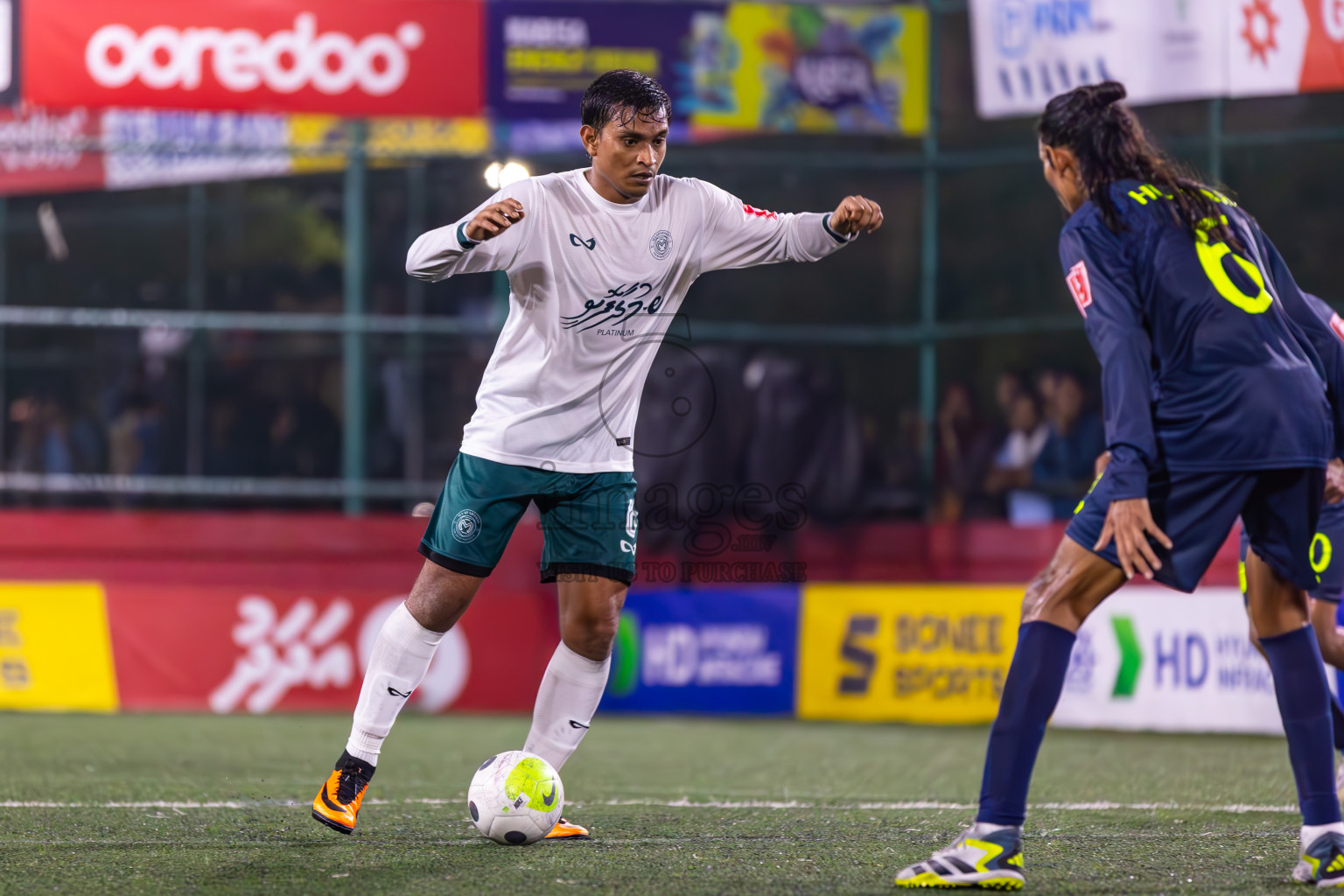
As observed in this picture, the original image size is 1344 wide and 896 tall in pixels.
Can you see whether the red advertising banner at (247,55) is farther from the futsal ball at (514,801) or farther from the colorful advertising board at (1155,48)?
the futsal ball at (514,801)

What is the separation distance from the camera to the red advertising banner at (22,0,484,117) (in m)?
10.6

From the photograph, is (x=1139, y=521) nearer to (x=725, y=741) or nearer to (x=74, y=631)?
(x=725, y=741)

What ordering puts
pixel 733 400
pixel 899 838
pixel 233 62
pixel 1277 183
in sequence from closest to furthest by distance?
1. pixel 899 838
2. pixel 1277 183
3. pixel 233 62
4. pixel 733 400

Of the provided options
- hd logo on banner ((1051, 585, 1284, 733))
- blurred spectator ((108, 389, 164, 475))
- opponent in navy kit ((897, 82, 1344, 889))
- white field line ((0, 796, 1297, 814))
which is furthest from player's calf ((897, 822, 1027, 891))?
blurred spectator ((108, 389, 164, 475))

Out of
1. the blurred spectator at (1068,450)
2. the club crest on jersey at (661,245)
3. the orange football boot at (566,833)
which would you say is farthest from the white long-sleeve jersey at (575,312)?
the blurred spectator at (1068,450)

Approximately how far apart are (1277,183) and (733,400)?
401 centimetres

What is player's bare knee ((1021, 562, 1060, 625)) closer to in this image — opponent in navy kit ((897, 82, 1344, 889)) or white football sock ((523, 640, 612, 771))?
opponent in navy kit ((897, 82, 1344, 889))

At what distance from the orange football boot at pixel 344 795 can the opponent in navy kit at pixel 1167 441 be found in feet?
5.31

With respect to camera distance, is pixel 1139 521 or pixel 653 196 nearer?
pixel 1139 521

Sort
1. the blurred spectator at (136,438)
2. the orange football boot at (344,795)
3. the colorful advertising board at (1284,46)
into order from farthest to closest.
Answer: the blurred spectator at (136,438), the colorful advertising board at (1284,46), the orange football boot at (344,795)

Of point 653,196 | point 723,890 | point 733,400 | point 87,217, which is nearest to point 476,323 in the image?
point 733,400

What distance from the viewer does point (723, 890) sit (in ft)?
11.9

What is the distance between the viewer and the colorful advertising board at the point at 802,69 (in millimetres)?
11125

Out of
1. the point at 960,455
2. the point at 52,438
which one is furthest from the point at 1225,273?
the point at 52,438
